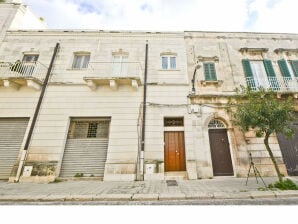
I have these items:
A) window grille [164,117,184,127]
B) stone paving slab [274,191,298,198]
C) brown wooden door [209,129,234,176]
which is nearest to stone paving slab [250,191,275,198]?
stone paving slab [274,191,298,198]

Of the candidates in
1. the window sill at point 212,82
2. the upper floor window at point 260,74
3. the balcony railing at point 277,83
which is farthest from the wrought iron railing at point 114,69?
the balcony railing at point 277,83

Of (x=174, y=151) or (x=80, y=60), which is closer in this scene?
(x=174, y=151)

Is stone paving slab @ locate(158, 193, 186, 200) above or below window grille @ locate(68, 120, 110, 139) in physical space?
below

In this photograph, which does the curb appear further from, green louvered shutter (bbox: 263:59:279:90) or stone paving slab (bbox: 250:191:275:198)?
green louvered shutter (bbox: 263:59:279:90)

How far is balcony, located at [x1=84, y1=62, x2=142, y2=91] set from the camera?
991 centimetres

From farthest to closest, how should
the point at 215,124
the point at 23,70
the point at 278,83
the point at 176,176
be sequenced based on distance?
the point at 23,70, the point at 278,83, the point at 215,124, the point at 176,176

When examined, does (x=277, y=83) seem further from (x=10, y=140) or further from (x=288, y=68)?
(x=10, y=140)

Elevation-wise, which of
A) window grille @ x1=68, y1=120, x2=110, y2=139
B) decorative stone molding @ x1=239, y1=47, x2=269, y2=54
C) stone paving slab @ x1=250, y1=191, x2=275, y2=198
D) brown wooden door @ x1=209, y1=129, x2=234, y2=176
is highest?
decorative stone molding @ x1=239, y1=47, x2=269, y2=54

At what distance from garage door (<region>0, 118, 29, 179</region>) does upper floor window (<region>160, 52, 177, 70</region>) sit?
884 centimetres

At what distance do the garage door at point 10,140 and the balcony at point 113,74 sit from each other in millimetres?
4401

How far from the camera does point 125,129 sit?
9.51 m

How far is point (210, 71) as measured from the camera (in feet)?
36.1

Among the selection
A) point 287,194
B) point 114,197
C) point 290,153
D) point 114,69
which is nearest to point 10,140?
point 114,69

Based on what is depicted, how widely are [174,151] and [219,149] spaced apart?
8.12ft
